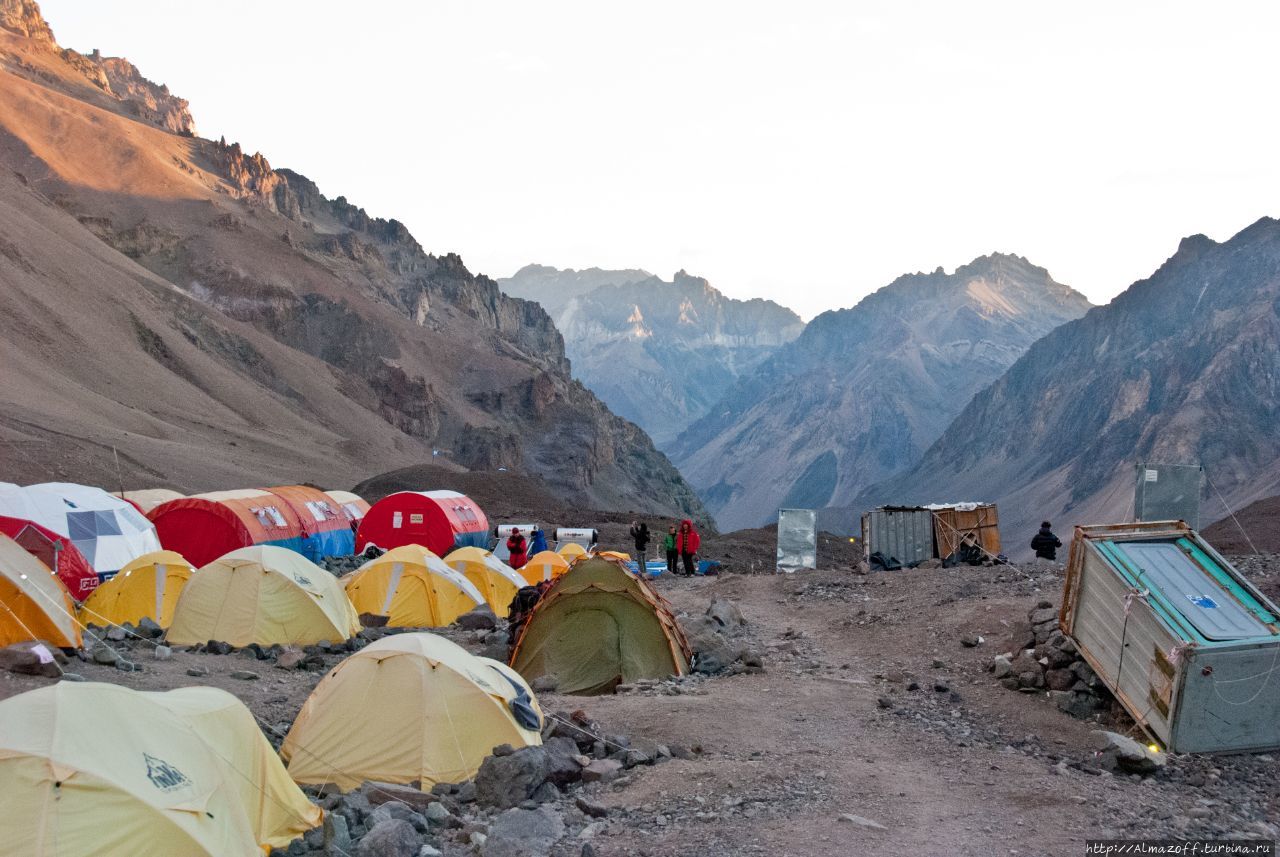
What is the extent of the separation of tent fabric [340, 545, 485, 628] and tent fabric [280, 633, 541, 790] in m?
9.51

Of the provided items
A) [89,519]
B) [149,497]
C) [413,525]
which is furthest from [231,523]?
[413,525]

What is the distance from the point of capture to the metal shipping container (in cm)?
1038

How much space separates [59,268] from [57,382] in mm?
15814

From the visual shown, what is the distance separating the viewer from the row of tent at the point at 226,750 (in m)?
6.50

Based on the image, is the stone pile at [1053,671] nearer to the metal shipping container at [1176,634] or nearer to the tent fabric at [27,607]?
the metal shipping container at [1176,634]

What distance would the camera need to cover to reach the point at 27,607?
12953 millimetres

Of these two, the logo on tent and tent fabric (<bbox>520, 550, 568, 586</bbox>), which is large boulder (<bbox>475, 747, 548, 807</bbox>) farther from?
tent fabric (<bbox>520, 550, 568, 586</bbox>)

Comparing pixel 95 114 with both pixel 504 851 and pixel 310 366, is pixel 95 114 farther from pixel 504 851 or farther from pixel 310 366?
pixel 504 851

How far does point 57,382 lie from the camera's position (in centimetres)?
5238

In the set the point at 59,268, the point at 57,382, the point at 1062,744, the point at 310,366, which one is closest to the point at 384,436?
the point at 310,366

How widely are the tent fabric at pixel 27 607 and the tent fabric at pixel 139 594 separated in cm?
484

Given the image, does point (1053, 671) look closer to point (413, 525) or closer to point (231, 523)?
point (231, 523)

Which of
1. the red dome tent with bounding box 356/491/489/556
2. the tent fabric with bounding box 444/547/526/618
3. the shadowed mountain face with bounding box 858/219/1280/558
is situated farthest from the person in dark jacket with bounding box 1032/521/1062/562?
the shadowed mountain face with bounding box 858/219/1280/558

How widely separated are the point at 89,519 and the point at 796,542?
16.5 meters
